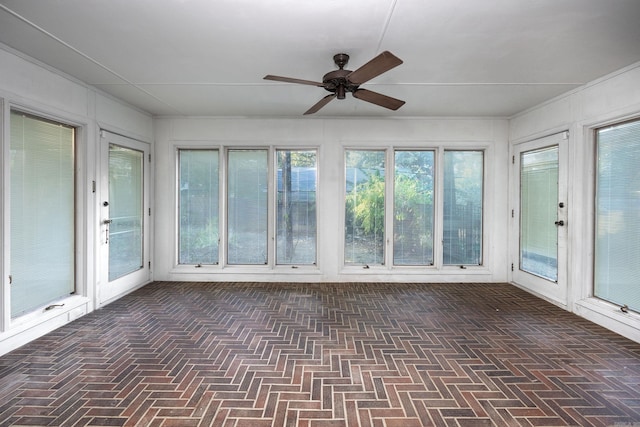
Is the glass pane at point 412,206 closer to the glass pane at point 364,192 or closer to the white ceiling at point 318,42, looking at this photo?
the glass pane at point 364,192

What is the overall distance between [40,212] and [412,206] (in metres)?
5.22

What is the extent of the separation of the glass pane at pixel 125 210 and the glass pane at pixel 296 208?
2.33 m

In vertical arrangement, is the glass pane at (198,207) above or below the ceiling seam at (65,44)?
below

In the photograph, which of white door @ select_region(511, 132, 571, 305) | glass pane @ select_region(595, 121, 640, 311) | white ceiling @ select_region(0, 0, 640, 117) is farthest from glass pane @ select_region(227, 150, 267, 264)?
glass pane @ select_region(595, 121, 640, 311)

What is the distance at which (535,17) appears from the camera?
8.04ft

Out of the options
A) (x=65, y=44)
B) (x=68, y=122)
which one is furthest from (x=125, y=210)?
(x=65, y=44)

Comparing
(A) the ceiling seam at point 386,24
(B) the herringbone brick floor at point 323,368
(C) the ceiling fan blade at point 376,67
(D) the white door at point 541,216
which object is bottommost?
(B) the herringbone brick floor at point 323,368

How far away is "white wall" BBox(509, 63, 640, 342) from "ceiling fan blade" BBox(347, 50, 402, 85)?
3006mm

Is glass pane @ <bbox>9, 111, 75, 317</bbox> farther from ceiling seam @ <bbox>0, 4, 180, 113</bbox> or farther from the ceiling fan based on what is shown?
the ceiling fan

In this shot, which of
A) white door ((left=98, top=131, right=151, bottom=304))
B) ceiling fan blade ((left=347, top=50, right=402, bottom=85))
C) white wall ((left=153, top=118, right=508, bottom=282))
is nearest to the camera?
ceiling fan blade ((left=347, top=50, right=402, bottom=85))

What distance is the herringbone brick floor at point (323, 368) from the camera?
2.09 m

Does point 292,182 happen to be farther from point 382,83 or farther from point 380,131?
point 382,83

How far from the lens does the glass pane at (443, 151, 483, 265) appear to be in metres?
5.45

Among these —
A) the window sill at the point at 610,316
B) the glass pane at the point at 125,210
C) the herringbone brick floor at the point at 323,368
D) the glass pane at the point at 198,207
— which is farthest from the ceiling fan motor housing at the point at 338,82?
the window sill at the point at 610,316
